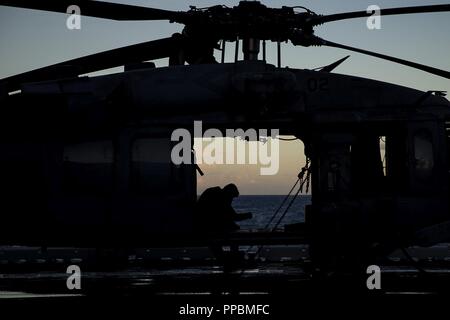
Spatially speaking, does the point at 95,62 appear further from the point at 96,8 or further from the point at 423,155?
the point at 423,155

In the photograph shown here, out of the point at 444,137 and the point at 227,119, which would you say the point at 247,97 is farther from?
the point at 444,137

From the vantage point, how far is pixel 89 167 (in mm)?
9898

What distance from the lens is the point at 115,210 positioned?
977 centimetres

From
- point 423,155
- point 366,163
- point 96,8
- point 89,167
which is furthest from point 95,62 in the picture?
point 423,155

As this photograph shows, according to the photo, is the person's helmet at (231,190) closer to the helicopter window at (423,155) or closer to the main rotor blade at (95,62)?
the main rotor blade at (95,62)

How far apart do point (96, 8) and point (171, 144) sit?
93.3 inches

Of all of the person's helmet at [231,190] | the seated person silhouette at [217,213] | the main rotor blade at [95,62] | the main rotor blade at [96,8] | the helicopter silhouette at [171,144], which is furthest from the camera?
the person's helmet at [231,190]

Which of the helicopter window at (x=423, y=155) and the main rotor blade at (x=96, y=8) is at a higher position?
the main rotor blade at (x=96, y=8)

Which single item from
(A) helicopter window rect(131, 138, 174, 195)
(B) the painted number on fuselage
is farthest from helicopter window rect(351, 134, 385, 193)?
(A) helicopter window rect(131, 138, 174, 195)

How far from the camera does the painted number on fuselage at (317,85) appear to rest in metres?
10.2

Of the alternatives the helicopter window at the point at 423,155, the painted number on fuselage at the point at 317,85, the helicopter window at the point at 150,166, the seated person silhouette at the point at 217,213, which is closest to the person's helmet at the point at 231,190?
the seated person silhouette at the point at 217,213

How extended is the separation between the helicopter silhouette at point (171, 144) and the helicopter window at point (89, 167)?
0.02 meters

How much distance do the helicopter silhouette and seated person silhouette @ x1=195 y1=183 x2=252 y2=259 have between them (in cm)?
37

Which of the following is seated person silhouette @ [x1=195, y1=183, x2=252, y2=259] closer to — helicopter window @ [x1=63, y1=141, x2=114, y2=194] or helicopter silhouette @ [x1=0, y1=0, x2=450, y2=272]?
helicopter silhouette @ [x1=0, y1=0, x2=450, y2=272]
